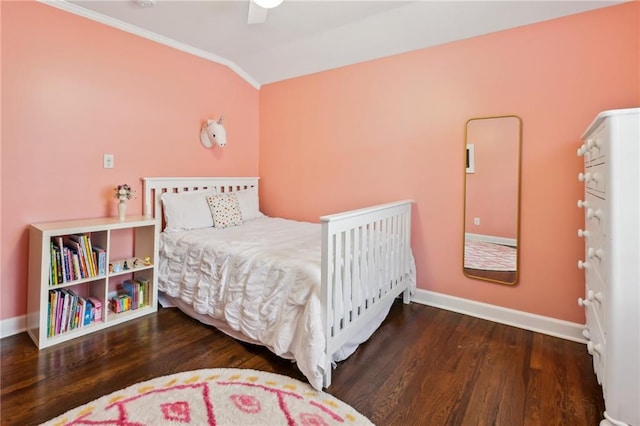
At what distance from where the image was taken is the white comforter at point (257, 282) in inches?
69.2

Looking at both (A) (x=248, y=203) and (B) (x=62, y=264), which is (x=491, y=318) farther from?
(B) (x=62, y=264)

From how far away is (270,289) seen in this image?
77.9 inches

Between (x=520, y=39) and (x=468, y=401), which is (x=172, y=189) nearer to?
(x=468, y=401)

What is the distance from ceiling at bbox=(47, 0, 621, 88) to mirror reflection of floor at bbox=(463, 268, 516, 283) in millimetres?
1794

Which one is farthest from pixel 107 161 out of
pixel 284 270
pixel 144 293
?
pixel 284 270

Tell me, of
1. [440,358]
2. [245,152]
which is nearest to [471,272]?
[440,358]

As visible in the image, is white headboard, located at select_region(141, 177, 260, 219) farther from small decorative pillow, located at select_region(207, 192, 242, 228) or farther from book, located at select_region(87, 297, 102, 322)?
book, located at select_region(87, 297, 102, 322)

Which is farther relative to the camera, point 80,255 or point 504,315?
point 504,315

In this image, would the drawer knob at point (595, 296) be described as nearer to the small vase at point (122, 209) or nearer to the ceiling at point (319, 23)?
the ceiling at point (319, 23)

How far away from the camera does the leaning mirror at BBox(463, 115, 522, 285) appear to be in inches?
96.5

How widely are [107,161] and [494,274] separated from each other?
3148 mm

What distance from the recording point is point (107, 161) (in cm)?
263

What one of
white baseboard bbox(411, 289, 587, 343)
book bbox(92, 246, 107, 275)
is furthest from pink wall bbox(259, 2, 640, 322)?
book bbox(92, 246, 107, 275)

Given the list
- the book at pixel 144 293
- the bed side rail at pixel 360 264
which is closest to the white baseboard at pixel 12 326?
the book at pixel 144 293
